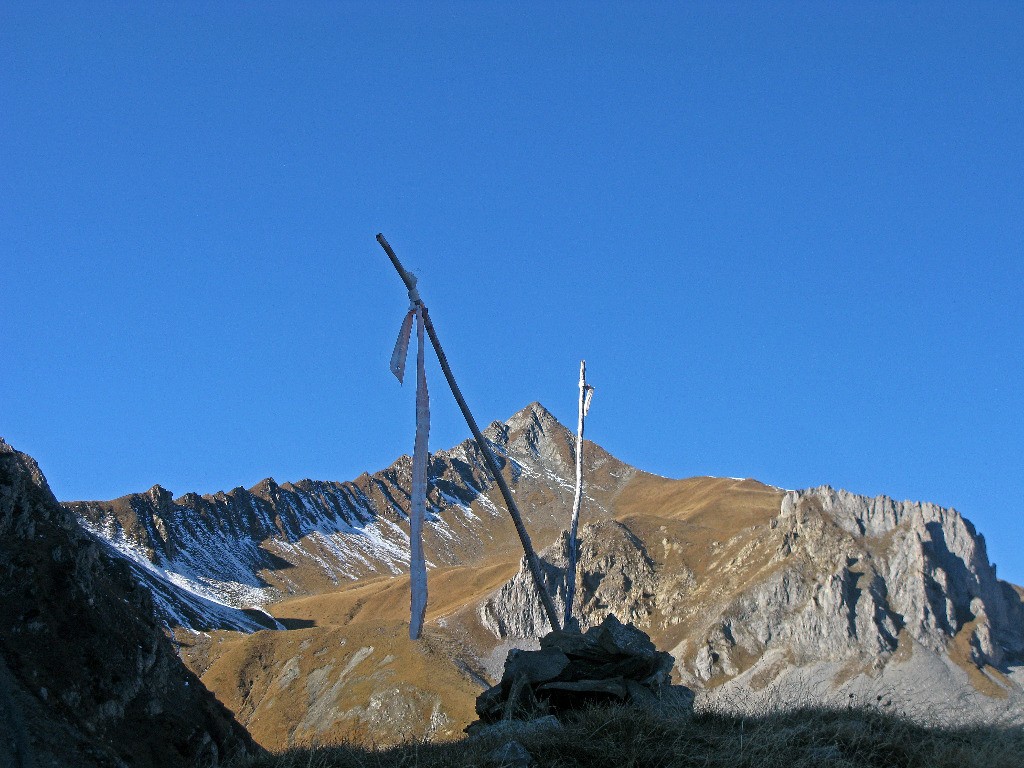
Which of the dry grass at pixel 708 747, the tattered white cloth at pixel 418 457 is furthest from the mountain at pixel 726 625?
the dry grass at pixel 708 747

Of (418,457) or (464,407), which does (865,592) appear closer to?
(464,407)

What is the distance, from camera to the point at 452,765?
8.66 meters

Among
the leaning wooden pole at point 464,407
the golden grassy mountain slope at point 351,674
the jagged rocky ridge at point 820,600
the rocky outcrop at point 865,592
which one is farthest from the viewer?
the rocky outcrop at point 865,592

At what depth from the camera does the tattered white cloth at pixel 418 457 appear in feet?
50.1

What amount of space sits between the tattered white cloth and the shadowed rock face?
3485 mm

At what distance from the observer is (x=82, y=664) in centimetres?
1327

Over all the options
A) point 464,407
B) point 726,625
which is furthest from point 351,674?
point 464,407

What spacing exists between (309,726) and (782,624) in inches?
3134

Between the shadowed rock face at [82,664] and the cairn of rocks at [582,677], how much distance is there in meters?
3.85

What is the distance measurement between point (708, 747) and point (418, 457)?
8.20 meters

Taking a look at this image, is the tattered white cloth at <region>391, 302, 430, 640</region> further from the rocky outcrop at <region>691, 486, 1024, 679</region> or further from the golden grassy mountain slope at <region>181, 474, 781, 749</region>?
the rocky outcrop at <region>691, 486, 1024, 679</region>

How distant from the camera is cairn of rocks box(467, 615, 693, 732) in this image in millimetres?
13375

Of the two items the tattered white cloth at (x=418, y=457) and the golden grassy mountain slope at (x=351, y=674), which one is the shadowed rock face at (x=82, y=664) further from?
the golden grassy mountain slope at (x=351, y=674)

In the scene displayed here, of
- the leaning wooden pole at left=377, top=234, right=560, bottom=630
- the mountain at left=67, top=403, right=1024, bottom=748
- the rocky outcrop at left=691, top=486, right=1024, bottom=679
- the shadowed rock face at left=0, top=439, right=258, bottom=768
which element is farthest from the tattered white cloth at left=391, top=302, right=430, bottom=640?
the rocky outcrop at left=691, top=486, right=1024, bottom=679
